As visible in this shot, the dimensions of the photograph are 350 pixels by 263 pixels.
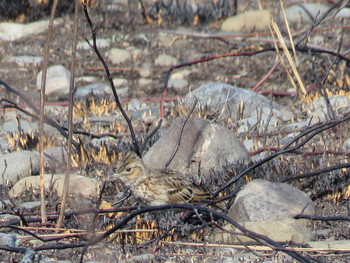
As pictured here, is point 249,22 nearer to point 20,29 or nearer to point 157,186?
point 20,29

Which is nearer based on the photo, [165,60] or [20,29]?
[165,60]

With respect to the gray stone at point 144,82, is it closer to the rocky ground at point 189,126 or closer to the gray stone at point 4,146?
the rocky ground at point 189,126

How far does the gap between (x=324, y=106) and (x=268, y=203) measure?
3.88 meters

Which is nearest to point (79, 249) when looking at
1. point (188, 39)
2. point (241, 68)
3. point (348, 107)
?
point (348, 107)

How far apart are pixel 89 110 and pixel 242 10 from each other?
17.3 feet

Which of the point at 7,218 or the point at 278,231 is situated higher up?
the point at 278,231

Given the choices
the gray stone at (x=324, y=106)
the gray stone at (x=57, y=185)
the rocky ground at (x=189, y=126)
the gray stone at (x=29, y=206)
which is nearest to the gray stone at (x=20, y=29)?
the rocky ground at (x=189, y=126)

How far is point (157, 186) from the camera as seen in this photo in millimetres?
7172

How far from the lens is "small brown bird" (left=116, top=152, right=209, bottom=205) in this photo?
23.1 feet

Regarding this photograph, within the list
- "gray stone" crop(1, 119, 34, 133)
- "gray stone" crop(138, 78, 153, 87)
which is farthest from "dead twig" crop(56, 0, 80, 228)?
"gray stone" crop(138, 78, 153, 87)

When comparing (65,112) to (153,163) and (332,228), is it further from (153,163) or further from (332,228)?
(332,228)

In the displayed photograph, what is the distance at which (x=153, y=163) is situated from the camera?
8.26 m

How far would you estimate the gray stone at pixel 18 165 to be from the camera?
8039 millimetres

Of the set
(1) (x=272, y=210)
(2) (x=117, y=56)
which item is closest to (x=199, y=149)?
(1) (x=272, y=210)
